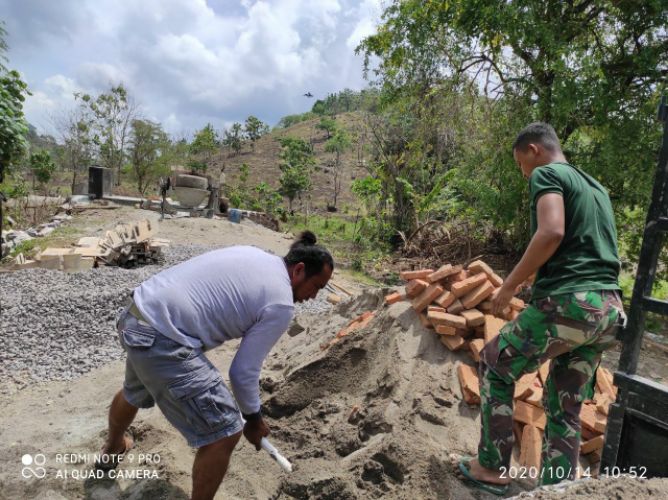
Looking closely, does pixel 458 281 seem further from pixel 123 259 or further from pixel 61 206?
pixel 61 206

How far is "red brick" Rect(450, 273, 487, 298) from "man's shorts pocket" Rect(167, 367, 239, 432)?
6.80 ft

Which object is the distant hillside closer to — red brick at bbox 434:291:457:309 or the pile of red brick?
the pile of red brick

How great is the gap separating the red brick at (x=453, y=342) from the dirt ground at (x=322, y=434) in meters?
0.06

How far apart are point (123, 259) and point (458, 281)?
6.42 m

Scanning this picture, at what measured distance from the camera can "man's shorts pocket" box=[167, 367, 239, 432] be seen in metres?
2.07

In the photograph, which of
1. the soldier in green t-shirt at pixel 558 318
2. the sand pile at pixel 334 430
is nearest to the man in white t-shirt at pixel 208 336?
the sand pile at pixel 334 430

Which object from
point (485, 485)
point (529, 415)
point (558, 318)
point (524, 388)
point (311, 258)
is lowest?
point (485, 485)

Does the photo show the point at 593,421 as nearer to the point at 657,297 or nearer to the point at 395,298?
the point at 395,298

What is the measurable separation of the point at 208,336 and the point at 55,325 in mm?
3839

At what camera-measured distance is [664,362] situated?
572 centimetres

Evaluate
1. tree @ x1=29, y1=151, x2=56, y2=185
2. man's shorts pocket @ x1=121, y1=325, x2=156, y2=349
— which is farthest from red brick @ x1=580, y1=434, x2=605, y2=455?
tree @ x1=29, y1=151, x2=56, y2=185

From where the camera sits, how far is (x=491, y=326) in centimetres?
334

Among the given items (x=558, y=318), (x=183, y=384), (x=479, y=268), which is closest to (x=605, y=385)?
(x=479, y=268)

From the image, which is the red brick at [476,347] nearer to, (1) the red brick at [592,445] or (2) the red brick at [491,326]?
(2) the red brick at [491,326]
